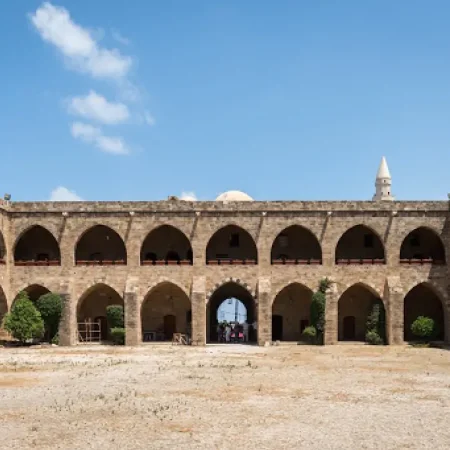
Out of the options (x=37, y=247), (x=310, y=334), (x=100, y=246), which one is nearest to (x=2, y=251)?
(x=37, y=247)

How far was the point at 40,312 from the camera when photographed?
2995 centimetres

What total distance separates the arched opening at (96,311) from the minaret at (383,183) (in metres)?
26.1

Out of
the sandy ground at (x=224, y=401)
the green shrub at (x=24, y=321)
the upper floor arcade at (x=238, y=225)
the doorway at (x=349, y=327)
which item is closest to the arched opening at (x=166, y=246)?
the upper floor arcade at (x=238, y=225)

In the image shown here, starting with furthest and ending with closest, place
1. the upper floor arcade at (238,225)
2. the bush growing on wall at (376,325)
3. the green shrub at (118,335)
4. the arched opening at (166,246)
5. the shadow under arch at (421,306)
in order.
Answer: the arched opening at (166,246), the shadow under arch at (421,306), the upper floor arcade at (238,225), the bush growing on wall at (376,325), the green shrub at (118,335)

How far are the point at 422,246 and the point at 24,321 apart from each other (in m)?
22.1

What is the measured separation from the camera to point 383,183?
163 ft

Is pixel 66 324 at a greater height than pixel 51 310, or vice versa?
pixel 51 310

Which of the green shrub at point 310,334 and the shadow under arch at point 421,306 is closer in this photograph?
the green shrub at point 310,334

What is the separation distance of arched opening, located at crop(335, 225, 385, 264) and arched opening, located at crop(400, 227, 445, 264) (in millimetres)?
1493

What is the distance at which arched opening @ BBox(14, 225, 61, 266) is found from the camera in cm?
3394

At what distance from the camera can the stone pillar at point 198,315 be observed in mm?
30109

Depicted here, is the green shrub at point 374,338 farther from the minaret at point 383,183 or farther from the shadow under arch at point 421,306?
the minaret at point 383,183

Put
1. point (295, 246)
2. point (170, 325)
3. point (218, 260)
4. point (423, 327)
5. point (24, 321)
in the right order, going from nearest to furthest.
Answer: point (24, 321) → point (423, 327) → point (218, 260) → point (170, 325) → point (295, 246)

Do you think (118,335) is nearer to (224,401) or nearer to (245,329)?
(245,329)
